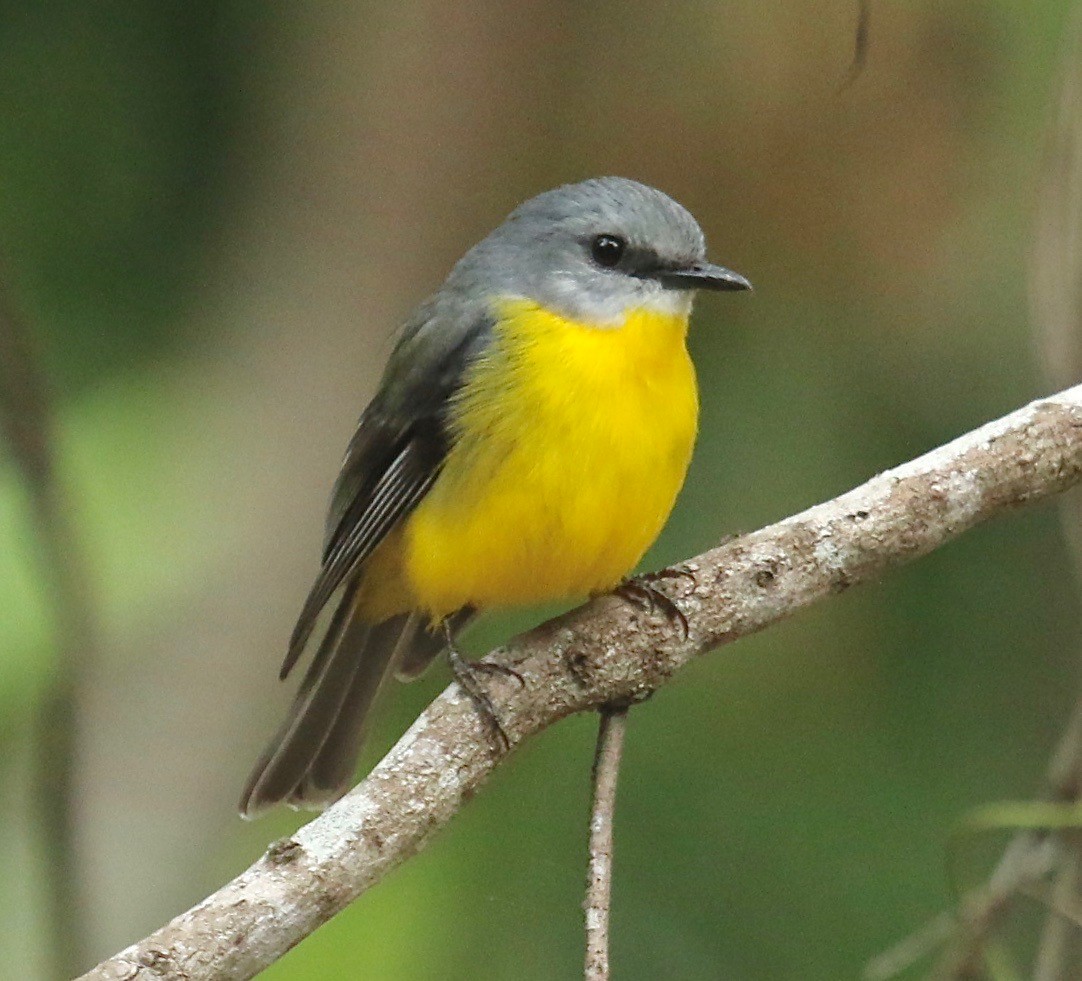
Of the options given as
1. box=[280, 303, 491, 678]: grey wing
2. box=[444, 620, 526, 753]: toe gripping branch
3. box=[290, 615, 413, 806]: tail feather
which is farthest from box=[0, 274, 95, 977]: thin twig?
box=[444, 620, 526, 753]: toe gripping branch

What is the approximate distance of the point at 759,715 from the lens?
14.3 ft

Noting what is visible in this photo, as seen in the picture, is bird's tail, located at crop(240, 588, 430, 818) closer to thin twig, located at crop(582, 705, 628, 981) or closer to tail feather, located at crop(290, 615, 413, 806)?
tail feather, located at crop(290, 615, 413, 806)

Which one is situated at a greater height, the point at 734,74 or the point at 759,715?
the point at 734,74

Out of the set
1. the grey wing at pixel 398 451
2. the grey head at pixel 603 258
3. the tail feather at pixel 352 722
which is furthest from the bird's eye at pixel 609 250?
the tail feather at pixel 352 722

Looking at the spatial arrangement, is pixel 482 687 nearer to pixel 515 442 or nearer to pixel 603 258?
pixel 515 442

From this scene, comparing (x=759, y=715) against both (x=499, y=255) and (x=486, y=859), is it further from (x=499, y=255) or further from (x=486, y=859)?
(x=499, y=255)

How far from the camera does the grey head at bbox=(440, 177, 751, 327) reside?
10.8 ft

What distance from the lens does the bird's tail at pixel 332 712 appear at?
3.57 m

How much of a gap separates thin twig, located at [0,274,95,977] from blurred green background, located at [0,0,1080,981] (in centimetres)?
64

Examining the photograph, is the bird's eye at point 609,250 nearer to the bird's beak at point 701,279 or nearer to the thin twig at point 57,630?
the bird's beak at point 701,279

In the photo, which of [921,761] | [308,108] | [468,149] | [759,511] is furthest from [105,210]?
[921,761]

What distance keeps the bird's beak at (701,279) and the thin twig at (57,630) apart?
1.20m

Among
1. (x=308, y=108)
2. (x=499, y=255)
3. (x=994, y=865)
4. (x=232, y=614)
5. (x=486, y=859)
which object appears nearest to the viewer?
(x=499, y=255)

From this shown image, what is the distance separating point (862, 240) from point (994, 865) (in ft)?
5.72
